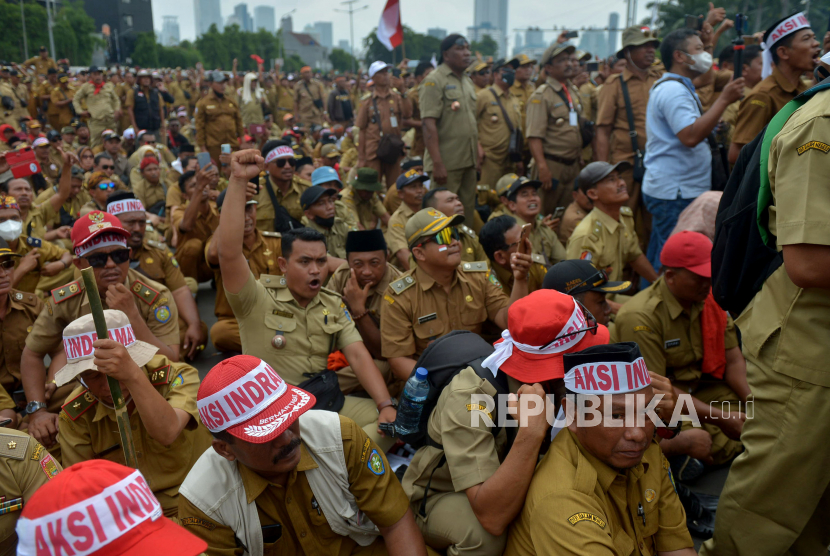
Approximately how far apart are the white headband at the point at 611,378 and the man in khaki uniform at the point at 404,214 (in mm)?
3646

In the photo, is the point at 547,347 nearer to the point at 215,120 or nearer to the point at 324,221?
the point at 324,221

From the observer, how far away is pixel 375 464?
99.7 inches

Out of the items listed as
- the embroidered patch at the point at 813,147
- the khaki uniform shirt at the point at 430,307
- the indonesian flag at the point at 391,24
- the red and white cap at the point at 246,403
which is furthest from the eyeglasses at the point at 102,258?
the indonesian flag at the point at 391,24

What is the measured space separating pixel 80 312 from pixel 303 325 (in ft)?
4.75

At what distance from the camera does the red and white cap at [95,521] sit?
1.52 metres

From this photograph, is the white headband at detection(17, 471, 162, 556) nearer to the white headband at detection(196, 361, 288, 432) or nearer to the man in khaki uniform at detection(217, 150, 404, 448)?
the white headband at detection(196, 361, 288, 432)

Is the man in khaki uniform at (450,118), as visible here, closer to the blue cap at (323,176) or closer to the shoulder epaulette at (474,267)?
the blue cap at (323,176)

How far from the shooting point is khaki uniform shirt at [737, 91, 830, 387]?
1906 mm

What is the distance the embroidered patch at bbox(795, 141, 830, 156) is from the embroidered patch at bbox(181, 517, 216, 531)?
236 cm

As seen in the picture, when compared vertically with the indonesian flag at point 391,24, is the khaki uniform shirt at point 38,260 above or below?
below

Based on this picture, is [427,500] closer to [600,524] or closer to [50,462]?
[600,524]

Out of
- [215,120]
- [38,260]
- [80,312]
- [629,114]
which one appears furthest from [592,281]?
[215,120]

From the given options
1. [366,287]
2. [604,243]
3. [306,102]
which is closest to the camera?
[366,287]

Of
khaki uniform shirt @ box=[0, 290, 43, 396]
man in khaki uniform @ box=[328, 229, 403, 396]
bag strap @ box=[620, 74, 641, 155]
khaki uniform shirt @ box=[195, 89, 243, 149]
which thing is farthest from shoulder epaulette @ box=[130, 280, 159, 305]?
khaki uniform shirt @ box=[195, 89, 243, 149]
